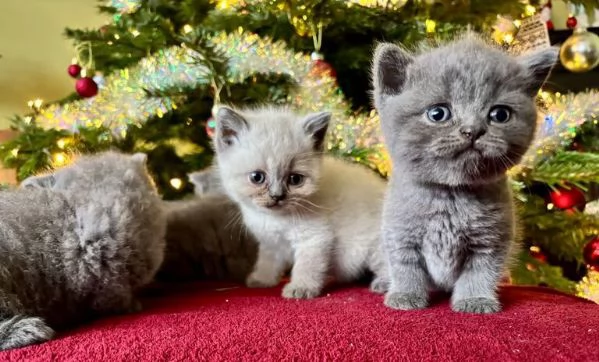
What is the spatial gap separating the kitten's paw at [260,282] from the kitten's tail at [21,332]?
473 mm

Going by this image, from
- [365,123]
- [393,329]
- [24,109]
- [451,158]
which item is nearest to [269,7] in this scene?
[365,123]

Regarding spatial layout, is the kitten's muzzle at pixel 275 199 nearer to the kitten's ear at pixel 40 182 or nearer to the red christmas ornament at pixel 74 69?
the kitten's ear at pixel 40 182

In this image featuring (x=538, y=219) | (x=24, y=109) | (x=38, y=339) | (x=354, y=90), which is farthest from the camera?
(x=24, y=109)

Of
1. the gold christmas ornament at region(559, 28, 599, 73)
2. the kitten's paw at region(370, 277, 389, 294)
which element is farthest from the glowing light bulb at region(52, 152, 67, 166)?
the gold christmas ornament at region(559, 28, 599, 73)

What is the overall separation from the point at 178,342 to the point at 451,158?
43 centimetres

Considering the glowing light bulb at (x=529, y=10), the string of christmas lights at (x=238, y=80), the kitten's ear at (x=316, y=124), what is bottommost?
the kitten's ear at (x=316, y=124)

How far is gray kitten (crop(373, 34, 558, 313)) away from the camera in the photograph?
66cm

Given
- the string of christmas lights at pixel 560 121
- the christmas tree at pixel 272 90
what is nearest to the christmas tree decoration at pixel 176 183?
the christmas tree at pixel 272 90

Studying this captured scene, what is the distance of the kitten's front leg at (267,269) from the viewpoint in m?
1.05

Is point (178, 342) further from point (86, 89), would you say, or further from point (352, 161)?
point (86, 89)

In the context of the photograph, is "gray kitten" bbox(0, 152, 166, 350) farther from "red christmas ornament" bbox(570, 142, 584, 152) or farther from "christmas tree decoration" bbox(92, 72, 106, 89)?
"red christmas ornament" bbox(570, 142, 584, 152)

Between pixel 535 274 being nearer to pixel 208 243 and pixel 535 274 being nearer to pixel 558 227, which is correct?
pixel 558 227

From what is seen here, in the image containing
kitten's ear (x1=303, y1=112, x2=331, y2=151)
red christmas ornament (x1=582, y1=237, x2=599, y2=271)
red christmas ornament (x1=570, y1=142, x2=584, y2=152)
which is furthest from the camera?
red christmas ornament (x1=570, y1=142, x2=584, y2=152)

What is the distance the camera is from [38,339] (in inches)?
24.0
